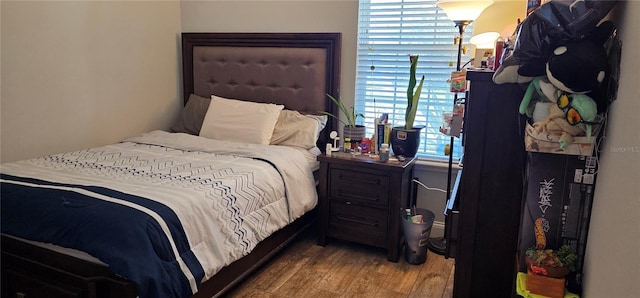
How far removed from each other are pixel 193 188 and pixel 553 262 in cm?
156

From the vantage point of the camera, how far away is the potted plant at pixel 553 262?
56.7 inches

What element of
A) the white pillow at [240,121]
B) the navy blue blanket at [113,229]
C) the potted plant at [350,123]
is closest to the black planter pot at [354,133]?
the potted plant at [350,123]

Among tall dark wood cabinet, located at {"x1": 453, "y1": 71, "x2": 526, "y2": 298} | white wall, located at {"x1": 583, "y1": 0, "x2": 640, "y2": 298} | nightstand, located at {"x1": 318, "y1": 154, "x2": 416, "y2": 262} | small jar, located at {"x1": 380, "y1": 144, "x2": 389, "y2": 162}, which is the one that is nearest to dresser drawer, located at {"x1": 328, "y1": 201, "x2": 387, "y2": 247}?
nightstand, located at {"x1": 318, "y1": 154, "x2": 416, "y2": 262}

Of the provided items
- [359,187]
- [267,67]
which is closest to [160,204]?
[359,187]

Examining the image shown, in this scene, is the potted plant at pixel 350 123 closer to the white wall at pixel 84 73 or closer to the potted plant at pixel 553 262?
the white wall at pixel 84 73

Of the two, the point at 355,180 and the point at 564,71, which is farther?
the point at 355,180

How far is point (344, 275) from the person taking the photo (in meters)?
2.63

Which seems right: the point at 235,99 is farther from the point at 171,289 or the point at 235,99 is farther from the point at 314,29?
the point at 171,289

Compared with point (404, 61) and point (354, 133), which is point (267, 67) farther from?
point (404, 61)

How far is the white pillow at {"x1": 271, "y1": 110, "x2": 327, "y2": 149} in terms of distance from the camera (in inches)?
123

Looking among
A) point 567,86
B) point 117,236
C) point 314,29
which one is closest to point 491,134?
point 567,86

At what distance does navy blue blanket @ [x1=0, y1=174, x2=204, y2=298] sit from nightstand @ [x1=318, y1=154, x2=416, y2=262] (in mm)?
1205

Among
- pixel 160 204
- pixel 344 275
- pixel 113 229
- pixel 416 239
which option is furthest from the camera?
pixel 416 239

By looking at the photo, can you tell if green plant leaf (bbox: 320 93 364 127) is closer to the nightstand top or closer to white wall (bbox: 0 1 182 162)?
the nightstand top
